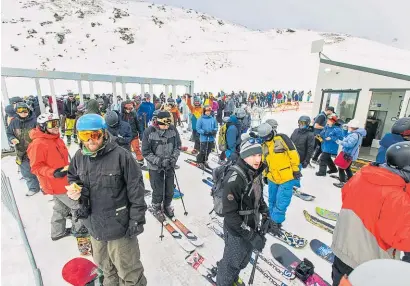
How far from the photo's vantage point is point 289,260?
→ 3.22m

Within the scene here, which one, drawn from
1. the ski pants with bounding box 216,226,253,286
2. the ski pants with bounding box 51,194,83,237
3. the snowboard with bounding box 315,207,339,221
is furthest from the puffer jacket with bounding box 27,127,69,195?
the snowboard with bounding box 315,207,339,221

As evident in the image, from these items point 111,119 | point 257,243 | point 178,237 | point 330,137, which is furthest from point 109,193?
point 330,137

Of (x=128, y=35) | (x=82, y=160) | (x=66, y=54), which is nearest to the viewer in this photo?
(x=82, y=160)

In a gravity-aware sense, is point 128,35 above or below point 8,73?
above

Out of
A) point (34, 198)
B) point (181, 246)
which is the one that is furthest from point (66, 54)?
point (181, 246)

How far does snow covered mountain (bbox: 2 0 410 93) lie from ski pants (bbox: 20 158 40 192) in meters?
26.9

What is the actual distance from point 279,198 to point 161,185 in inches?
84.3

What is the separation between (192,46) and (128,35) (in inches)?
586

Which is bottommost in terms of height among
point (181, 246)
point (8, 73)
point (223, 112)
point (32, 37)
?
point (181, 246)

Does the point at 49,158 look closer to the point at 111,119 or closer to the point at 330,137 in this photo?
the point at 111,119

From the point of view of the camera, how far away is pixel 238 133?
5668mm

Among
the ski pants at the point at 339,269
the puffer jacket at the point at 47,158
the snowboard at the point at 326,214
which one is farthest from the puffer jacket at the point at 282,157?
the puffer jacket at the point at 47,158

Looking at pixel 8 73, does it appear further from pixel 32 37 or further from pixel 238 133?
pixel 32 37

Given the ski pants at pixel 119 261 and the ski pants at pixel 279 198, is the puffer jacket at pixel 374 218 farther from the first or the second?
the ski pants at pixel 119 261
